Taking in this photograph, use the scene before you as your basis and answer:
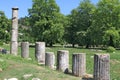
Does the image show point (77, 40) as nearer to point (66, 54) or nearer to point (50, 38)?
point (50, 38)

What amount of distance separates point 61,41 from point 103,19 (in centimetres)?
1537

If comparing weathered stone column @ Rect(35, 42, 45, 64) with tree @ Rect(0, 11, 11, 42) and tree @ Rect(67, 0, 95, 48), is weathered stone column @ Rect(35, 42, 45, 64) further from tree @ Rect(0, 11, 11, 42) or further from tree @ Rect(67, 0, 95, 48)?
tree @ Rect(67, 0, 95, 48)

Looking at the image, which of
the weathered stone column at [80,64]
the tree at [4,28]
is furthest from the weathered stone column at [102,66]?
the tree at [4,28]

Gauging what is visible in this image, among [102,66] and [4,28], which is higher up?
[4,28]

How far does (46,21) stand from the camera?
257ft

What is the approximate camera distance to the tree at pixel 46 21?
251 ft

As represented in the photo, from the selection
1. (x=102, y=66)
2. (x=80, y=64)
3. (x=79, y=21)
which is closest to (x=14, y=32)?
(x=80, y=64)

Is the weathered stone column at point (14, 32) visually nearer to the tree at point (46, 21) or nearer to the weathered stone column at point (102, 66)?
the weathered stone column at point (102, 66)

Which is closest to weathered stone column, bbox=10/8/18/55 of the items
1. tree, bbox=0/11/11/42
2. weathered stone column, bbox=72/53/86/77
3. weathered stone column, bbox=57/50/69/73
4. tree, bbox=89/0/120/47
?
weathered stone column, bbox=57/50/69/73

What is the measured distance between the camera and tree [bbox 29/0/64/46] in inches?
3012

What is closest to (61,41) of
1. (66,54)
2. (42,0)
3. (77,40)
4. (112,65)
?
(77,40)

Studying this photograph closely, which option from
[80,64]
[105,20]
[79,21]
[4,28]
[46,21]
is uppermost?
[79,21]

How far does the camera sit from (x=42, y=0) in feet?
266

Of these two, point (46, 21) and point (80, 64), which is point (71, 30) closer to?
point (46, 21)
